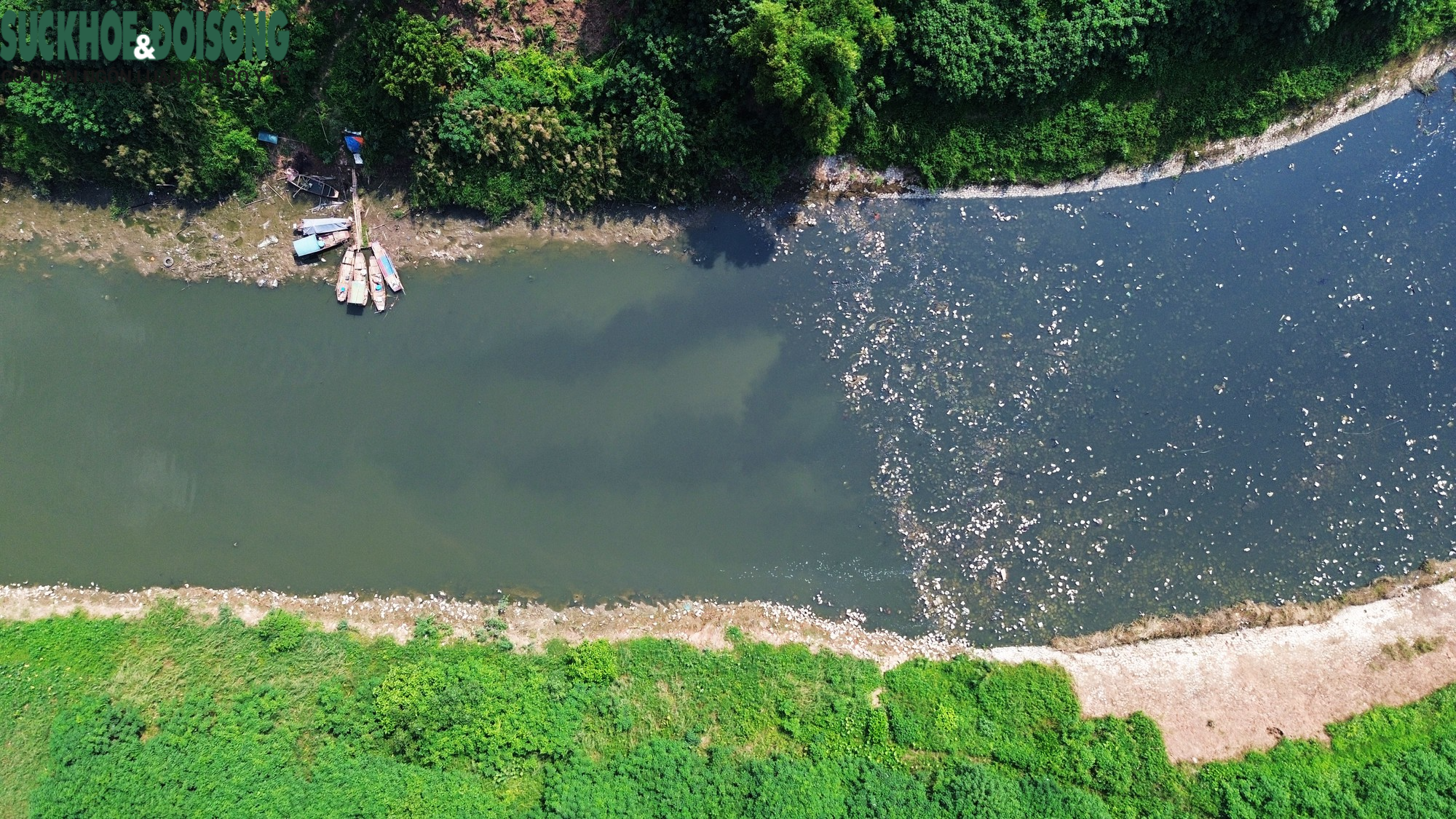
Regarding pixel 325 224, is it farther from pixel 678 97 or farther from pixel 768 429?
pixel 768 429

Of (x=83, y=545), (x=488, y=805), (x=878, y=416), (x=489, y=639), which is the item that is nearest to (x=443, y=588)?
(x=489, y=639)

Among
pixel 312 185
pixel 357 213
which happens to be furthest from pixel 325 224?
pixel 312 185

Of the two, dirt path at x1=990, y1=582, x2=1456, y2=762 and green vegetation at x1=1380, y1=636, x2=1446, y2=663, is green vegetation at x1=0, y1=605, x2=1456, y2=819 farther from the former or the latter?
green vegetation at x1=1380, y1=636, x2=1446, y2=663

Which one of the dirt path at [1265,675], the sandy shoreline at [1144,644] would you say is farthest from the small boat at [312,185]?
the dirt path at [1265,675]

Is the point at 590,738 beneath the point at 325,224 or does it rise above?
beneath

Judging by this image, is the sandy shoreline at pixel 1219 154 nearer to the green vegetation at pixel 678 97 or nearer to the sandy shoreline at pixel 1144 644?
the green vegetation at pixel 678 97
